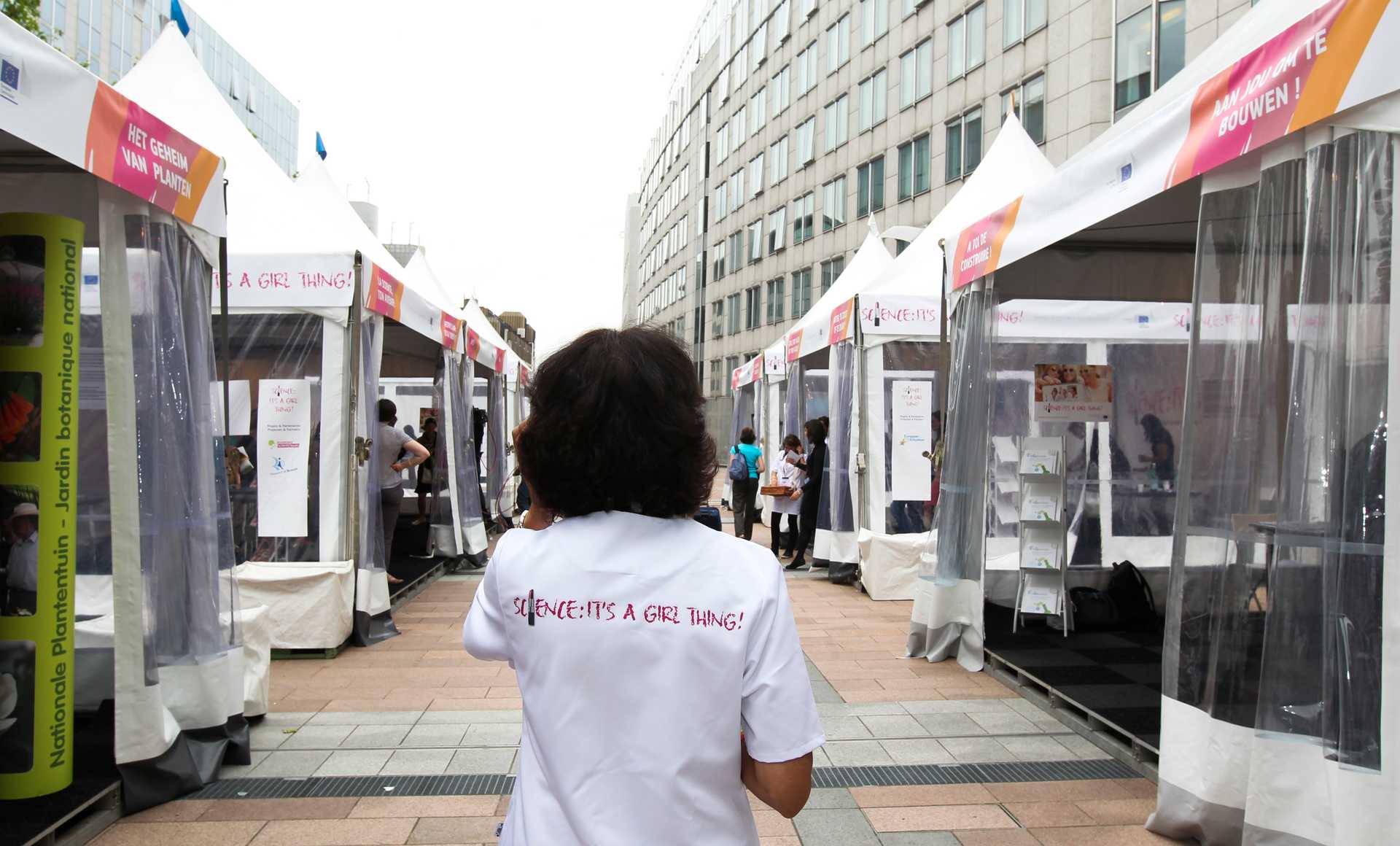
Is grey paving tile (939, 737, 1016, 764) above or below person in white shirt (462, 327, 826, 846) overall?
below

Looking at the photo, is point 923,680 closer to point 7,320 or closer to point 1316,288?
point 1316,288

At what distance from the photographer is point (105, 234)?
3555 mm

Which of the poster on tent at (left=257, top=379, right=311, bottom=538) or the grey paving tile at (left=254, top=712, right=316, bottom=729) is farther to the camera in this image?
the poster on tent at (left=257, top=379, right=311, bottom=538)

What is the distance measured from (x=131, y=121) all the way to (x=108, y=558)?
2.05 meters

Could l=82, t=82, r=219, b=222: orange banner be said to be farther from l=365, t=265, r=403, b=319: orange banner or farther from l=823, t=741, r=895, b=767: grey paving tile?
l=823, t=741, r=895, b=767: grey paving tile

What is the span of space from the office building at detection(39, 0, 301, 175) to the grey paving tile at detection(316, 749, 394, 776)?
79.6 feet

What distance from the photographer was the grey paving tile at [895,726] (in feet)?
15.7

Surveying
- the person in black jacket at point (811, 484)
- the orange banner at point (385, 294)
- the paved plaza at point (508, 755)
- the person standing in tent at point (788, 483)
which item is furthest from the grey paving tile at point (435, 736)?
the person standing in tent at point (788, 483)

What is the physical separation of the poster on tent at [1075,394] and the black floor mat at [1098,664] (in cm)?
148

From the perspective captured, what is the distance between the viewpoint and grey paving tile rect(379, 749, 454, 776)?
418cm

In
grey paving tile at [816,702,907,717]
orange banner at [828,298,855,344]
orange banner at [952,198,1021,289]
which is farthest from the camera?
orange banner at [828,298,855,344]

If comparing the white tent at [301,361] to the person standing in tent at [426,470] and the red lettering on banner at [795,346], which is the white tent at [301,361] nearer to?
the person standing in tent at [426,470]

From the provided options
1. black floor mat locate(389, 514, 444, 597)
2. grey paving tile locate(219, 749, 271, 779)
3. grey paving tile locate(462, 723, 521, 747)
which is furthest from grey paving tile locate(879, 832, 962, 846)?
black floor mat locate(389, 514, 444, 597)

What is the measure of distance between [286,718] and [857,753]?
2848mm
